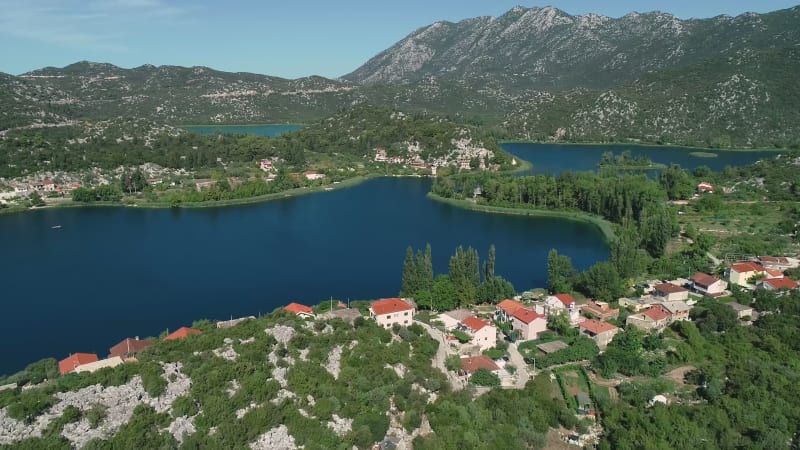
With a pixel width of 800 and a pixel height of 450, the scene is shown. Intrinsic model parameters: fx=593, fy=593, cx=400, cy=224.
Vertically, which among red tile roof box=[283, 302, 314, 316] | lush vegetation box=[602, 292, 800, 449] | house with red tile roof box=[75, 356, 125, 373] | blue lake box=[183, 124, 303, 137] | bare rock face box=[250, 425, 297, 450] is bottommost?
lush vegetation box=[602, 292, 800, 449]

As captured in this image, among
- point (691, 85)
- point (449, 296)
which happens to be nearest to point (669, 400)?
point (449, 296)

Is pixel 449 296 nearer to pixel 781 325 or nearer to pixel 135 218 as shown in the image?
pixel 781 325

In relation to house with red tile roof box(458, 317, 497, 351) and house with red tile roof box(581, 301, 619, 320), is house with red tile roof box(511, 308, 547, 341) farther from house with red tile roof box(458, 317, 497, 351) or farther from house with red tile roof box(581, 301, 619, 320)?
house with red tile roof box(581, 301, 619, 320)

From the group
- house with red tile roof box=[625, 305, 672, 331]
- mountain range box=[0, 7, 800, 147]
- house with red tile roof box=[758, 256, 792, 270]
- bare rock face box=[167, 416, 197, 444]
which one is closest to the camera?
bare rock face box=[167, 416, 197, 444]

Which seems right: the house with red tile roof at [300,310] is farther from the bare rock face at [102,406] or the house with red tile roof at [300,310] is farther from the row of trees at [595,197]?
the row of trees at [595,197]

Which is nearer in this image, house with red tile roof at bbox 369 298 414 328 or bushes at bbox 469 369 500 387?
bushes at bbox 469 369 500 387

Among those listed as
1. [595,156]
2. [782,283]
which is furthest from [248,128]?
[782,283]

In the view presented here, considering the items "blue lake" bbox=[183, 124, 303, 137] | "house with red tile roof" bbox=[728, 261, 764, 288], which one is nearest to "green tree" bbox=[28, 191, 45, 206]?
"house with red tile roof" bbox=[728, 261, 764, 288]
